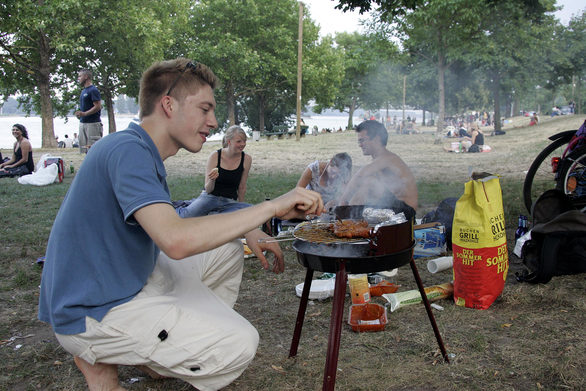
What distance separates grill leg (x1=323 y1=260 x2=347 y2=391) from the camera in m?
2.21

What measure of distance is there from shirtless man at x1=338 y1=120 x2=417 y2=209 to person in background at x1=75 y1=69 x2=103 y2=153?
7.05 m

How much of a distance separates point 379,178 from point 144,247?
3.36 metres

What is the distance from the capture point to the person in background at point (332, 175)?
19.4 ft

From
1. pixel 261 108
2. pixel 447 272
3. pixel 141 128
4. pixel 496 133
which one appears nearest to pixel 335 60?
pixel 261 108

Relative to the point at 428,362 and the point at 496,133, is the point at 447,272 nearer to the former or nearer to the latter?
the point at 428,362

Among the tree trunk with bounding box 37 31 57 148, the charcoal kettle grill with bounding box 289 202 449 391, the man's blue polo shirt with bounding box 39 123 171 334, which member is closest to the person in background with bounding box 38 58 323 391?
the man's blue polo shirt with bounding box 39 123 171 334

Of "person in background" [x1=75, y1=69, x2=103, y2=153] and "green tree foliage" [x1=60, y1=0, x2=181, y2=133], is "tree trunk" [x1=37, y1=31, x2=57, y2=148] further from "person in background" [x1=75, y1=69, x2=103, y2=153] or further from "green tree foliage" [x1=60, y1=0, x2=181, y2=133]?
"person in background" [x1=75, y1=69, x2=103, y2=153]

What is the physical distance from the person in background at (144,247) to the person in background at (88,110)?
864 centimetres

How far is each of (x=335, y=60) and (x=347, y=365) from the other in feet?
114

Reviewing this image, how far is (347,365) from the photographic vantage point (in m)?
2.87

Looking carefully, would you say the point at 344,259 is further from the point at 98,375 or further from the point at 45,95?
the point at 45,95

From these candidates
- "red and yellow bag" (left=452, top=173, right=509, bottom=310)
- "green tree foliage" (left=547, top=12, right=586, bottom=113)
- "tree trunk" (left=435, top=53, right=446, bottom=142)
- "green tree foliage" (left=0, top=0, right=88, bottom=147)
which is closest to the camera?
"red and yellow bag" (left=452, top=173, right=509, bottom=310)

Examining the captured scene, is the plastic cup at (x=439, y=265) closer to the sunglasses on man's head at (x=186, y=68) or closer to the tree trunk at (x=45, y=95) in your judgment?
the sunglasses on man's head at (x=186, y=68)

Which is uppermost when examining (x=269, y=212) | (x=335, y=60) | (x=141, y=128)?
(x=335, y=60)
